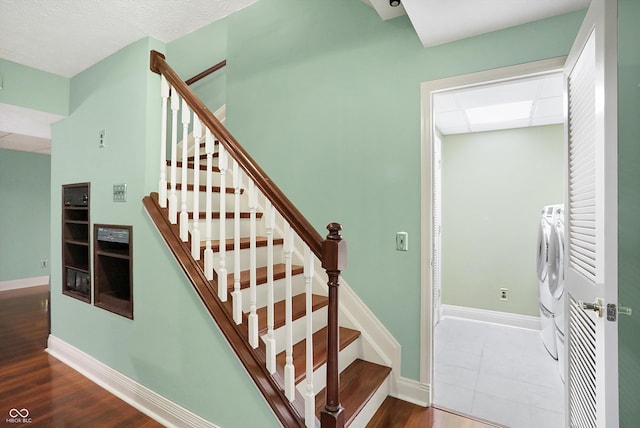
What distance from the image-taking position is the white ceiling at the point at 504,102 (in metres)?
2.63

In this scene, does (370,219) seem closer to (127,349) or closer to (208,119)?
(208,119)

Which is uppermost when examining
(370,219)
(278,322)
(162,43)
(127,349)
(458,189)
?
(162,43)

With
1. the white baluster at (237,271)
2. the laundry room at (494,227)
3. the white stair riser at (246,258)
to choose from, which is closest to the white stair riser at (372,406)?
the laundry room at (494,227)

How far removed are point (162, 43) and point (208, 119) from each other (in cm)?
93

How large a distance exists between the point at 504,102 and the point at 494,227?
1628 millimetres

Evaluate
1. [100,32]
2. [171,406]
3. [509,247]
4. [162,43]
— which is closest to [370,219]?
[171,406]

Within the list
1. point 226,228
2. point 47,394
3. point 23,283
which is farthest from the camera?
point 23,283

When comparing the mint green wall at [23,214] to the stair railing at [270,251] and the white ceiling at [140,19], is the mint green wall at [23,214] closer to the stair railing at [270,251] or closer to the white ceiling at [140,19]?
the white ceiling at [140,19]

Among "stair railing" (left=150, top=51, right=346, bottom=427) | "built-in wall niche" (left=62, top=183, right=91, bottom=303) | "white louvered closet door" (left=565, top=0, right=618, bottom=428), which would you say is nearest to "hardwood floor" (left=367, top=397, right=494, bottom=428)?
"white louvered closet door" (left=565, top=0, right=618, bottom=428)

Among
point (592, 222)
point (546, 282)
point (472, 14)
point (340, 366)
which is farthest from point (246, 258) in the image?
point (546, 282)

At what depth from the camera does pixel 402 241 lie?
221cm

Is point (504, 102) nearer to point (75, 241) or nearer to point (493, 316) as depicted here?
point (493, 316)

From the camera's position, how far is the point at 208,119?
5.86 ft

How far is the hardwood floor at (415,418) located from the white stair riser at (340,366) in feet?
1.15
